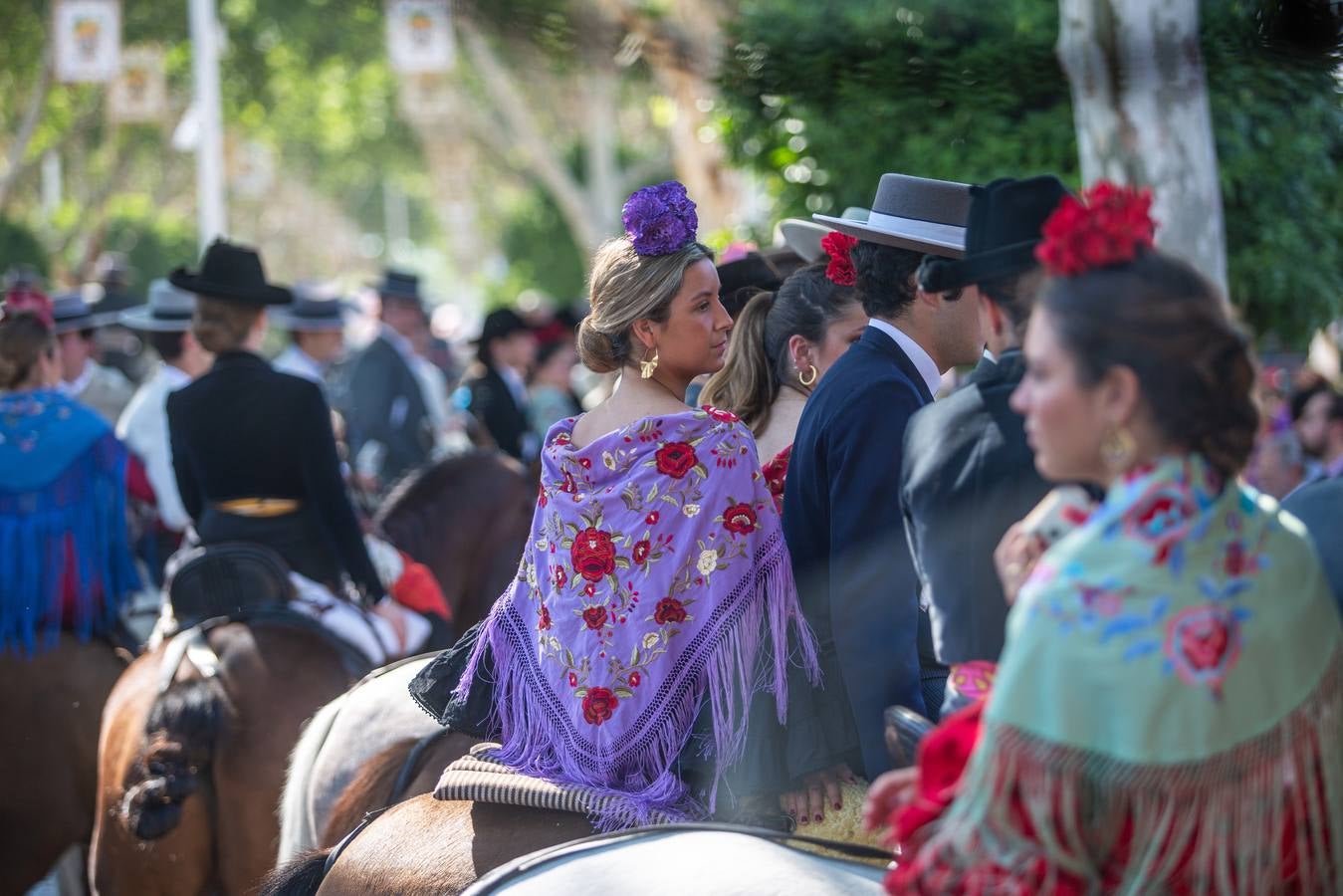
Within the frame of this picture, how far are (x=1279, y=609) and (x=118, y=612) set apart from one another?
4.96m

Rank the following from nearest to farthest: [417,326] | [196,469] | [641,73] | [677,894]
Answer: [677,894], [641,73], [196,469], [417,326]

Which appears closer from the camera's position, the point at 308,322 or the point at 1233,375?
the point at 1233,375

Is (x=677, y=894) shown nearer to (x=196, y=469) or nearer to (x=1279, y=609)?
(x=1279, y=609)

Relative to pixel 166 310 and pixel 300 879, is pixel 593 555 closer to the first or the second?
pixel 300 879

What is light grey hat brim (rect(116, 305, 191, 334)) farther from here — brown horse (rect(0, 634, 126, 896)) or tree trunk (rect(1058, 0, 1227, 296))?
tree trunk (rect(1058, 0, 1227, 296))

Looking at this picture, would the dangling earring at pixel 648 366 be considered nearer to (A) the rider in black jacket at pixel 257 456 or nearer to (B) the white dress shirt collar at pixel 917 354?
(B) the white dress shirt collar at pixel 917 354

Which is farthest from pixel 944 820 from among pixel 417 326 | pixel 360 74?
pixel 360 74

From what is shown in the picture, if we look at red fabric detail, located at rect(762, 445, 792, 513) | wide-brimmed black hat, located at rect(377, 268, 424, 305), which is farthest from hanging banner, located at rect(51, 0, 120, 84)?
red fabric detail, located at rect(762, 445, 792, 513)

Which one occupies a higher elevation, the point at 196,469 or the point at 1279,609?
the point at 1279,609

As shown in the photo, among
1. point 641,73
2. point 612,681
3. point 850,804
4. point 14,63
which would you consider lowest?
point 850,804

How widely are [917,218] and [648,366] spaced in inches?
27.5

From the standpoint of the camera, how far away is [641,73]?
442 centimetres

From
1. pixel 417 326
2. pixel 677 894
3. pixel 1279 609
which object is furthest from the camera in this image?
pixel 417 326

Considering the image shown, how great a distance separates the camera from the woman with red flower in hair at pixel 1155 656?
6.16 ft
